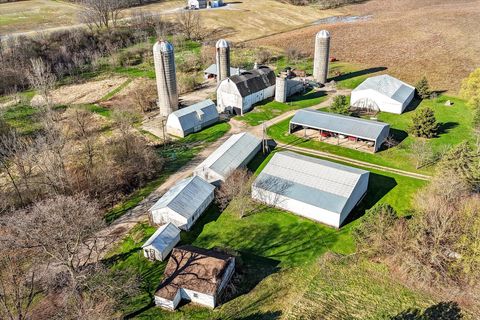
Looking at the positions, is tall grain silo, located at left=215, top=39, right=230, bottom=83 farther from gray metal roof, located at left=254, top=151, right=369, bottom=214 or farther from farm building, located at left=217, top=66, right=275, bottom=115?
gray metal roof, located at left=254, top=151, right=369, bottom=214

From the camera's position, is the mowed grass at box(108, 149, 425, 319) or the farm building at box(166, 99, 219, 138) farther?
the farm building at box(166, 99, 219, 138)

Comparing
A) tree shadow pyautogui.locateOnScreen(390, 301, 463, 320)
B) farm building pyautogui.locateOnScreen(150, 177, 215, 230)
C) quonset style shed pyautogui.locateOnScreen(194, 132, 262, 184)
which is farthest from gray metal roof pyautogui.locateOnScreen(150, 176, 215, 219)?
tree shadow pyautogui.locateOnScreen(390, 301, 463, 320)

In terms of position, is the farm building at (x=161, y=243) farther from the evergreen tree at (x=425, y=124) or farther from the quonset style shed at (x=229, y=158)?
the evergreen tree at (x=425, y=124)

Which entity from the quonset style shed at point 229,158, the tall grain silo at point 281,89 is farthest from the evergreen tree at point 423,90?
the quonset style shed at point 229,158

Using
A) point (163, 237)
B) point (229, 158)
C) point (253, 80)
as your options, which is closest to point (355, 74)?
point (253, 80)

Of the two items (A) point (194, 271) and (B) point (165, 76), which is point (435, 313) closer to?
(A) point (194, 271)
